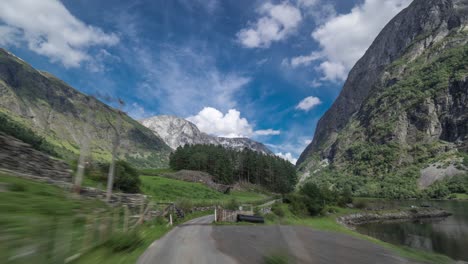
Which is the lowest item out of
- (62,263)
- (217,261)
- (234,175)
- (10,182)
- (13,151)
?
(217,261)

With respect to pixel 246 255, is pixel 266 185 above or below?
above

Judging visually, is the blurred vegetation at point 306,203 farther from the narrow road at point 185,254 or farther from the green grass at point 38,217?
the green grass at point 38,217

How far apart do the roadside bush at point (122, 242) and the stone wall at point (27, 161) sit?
411 cm

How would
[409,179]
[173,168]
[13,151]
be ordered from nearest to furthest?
[13,151]
[173,168]
[409,179]

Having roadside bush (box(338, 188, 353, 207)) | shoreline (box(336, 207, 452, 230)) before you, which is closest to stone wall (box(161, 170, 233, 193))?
roadside bush (box(338, 188, 353, 207))

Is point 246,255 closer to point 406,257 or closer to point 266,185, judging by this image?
point 406,257

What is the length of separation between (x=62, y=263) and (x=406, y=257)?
42.5 feet

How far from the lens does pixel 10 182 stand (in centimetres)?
955

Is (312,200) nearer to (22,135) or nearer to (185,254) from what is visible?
(185,254)

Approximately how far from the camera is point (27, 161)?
12.2 m

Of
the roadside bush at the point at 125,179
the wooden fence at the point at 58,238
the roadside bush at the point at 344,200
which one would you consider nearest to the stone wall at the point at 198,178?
the roadside bush at the point at 344,200

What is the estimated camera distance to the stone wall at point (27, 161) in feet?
37.2

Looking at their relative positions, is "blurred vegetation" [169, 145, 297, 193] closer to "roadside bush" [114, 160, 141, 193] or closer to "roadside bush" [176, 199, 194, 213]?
"roadside bush" [114, 160, 141, 193]

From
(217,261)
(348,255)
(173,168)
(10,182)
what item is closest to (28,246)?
(10,182)
